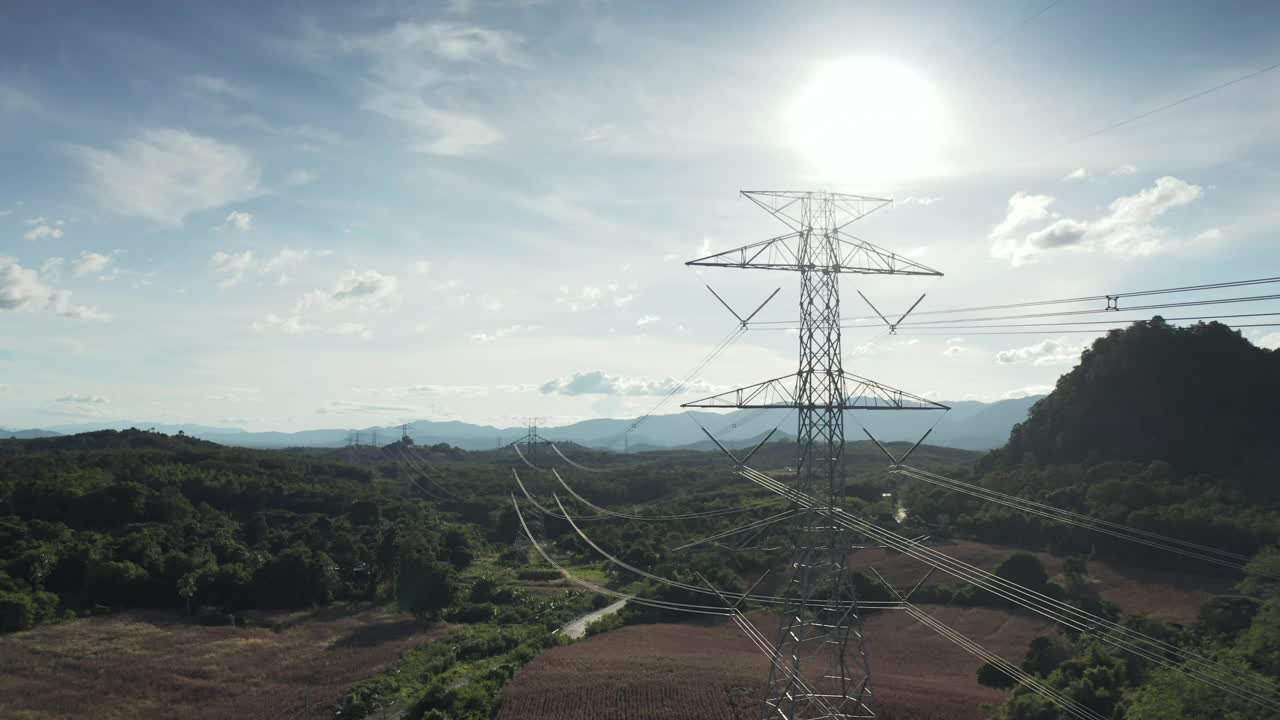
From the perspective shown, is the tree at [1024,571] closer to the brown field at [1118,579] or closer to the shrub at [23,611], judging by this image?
the brown field at [1118,579]

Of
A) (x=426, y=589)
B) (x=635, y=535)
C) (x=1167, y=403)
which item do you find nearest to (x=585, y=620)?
(x=426, y=589)

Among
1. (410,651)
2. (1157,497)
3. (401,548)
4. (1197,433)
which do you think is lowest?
(410,651)

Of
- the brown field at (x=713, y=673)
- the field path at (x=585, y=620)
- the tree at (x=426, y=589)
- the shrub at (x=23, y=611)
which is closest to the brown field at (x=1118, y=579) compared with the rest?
the brown field at (x=713, y=673)

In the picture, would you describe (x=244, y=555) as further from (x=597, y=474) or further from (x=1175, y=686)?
(x=597, y=474)

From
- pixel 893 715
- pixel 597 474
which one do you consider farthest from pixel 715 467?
pixel 893 715

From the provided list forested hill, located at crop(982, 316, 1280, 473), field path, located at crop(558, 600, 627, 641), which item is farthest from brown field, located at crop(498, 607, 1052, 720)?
forested hill, located at crop(982, 316, 1280, 473)

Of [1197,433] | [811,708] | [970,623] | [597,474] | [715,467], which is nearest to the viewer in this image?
[811,708]

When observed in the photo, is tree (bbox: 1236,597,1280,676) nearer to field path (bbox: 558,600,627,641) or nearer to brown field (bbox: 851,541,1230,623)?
brown field (bbox: 851,541,1230,623)
